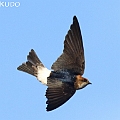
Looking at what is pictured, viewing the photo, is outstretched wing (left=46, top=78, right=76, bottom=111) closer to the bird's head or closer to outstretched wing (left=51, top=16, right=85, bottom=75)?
the bird's head

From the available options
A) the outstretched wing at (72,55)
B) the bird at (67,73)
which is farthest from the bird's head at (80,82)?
the outstretched wing at (72,55)

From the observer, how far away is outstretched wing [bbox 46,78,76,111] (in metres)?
5.79

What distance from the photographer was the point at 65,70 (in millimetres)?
6199

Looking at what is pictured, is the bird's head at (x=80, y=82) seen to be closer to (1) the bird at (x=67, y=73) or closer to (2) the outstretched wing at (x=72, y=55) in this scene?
(1) the bird at (x=67, y=73)

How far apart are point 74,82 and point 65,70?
0.25 meters

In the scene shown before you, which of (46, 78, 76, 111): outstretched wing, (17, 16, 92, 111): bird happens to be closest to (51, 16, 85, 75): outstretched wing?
(17, 16, 92, 111): bird

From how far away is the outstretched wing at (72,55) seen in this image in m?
6.17

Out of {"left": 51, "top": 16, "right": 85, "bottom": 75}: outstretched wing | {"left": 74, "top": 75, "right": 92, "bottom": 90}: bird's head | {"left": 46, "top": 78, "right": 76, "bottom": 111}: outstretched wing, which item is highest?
{"left": 51, "top": 16, "right": 85, "bottom": 75}: outstretched wing

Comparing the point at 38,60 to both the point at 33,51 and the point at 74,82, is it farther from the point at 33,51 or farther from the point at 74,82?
the point at 74,82

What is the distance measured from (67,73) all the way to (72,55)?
0.35m

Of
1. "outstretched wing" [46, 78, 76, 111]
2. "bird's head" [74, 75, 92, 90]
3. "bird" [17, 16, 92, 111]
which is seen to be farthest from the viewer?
"bird's head" [74, 75, 92, 90]

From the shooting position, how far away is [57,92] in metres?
6.00

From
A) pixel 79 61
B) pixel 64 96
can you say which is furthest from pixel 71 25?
pixel 64 96

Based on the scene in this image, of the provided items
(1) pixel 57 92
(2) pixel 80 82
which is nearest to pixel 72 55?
(2) pixel 80 82
